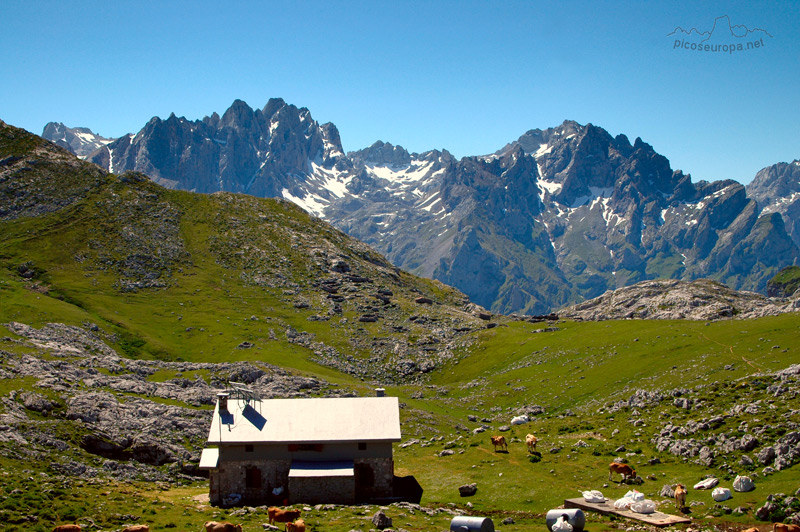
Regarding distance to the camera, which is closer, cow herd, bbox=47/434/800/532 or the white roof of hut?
cow herd, bbox=47/434/800/532

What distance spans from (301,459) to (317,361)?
6847 cm

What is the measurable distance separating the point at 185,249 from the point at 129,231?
1505 cm

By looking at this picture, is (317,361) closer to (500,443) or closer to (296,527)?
(500,443)

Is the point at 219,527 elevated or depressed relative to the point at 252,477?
elevated

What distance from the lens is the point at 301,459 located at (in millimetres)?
52094

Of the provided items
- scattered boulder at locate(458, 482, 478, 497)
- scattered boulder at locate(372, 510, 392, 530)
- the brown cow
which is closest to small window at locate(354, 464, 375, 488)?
scattered boulder at locate(458, 482, 478, 497)

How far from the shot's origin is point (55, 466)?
1967 inches

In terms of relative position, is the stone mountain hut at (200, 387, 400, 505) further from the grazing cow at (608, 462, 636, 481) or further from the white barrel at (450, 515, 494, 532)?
the grazing cow at (608, 462, 636, 481)

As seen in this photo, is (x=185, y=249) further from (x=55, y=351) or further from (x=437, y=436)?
(x=437, y=436)

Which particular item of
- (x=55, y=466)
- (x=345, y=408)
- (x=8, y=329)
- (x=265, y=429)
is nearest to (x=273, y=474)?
(x=265, y=429)

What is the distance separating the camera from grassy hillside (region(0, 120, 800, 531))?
4644cm

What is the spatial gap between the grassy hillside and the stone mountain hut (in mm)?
3871

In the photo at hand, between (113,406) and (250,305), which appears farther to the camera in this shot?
(250,305)

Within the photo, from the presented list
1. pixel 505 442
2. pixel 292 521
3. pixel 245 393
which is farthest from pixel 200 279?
pixel 292 521
